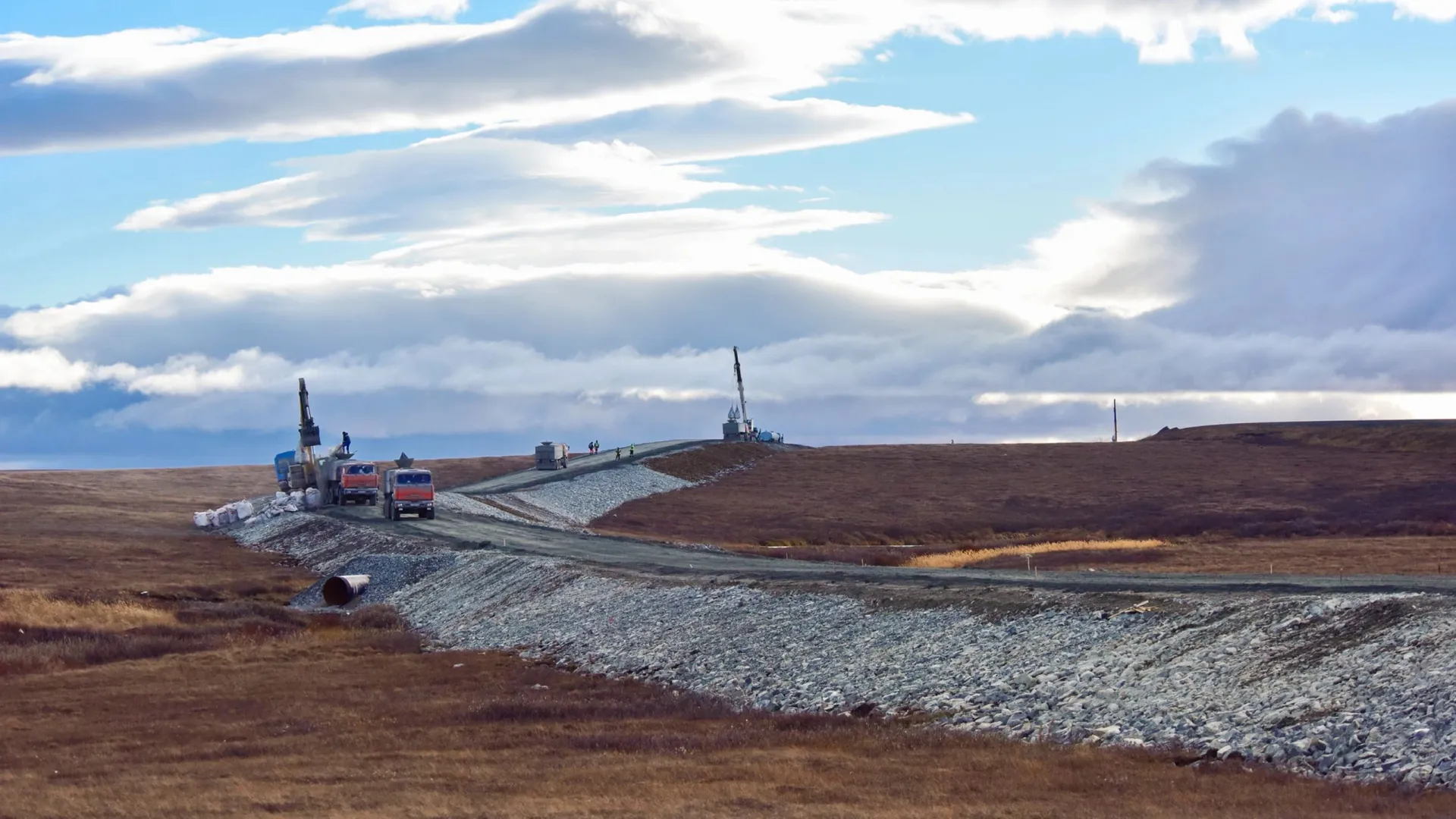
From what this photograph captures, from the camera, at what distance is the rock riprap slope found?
67.3 feet

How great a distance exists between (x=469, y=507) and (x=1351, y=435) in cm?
8699

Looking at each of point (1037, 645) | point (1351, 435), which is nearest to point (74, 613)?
point (1037, 645)

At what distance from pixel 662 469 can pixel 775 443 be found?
4127 centimetres

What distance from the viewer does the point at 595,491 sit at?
10588cm

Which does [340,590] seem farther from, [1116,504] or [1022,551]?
[1116,504]

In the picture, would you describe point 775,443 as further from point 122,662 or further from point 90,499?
point 122,662

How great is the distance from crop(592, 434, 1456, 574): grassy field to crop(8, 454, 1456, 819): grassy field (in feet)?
83.9

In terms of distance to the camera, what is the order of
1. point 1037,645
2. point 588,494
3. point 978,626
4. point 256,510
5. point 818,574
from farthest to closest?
point 588,494 → point 256,510 → point 818,574 → point 978,626 → point 1037,645

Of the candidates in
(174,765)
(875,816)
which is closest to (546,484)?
(174,765)

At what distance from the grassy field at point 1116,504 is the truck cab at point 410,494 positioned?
11120mm

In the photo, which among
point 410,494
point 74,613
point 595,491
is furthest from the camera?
point 595,491

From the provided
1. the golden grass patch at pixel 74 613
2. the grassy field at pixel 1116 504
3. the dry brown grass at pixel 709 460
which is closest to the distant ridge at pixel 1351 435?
the grassy field at pixel 1116 504

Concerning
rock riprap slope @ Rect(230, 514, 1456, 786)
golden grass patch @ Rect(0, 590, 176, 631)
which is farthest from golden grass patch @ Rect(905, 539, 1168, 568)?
golden grass patch @ Rect(0, 590, 176, 631)

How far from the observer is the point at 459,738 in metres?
25.8
